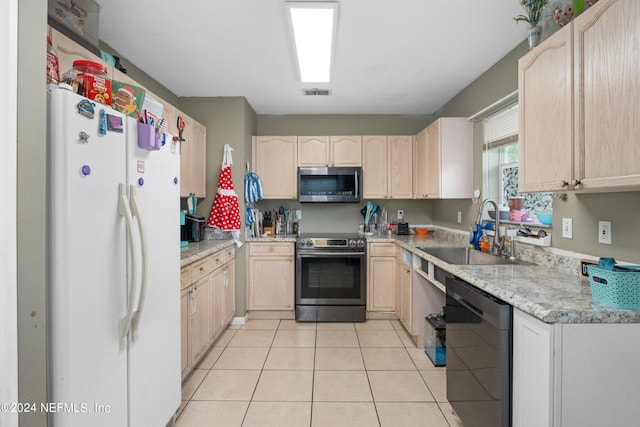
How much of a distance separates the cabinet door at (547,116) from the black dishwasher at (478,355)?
25.6 inches

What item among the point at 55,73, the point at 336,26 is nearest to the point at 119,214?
the point at 55,73

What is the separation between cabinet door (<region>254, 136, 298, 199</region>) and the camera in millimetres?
3729

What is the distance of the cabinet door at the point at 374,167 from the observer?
3742mm

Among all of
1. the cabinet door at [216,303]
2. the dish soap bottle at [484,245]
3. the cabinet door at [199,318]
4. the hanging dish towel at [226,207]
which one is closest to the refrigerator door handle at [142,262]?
the cabinet door at [199,318]

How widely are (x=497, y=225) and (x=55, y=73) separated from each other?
2566 millimetres

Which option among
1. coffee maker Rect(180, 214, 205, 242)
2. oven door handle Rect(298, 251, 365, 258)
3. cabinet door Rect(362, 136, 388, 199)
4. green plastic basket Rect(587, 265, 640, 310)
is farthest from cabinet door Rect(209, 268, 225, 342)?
green plastic basket Rect(587, 265, 640, 310)

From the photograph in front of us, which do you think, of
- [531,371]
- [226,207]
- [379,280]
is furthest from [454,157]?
[226,207]

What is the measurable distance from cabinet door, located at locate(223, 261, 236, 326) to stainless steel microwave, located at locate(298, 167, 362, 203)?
1.13 m

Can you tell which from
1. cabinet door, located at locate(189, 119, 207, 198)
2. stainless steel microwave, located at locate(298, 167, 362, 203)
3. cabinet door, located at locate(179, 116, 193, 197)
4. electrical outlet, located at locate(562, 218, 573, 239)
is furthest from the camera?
stainless steel microwave, located at locate(298, 167, 362, 203)

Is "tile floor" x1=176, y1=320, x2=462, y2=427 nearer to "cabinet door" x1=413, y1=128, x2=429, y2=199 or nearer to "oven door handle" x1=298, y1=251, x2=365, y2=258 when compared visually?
"oven door handle" x1=298, y1=251, x2=365, y2=258

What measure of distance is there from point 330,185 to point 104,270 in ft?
8.90

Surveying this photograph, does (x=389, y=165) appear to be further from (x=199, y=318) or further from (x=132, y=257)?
(x=132, y=257)

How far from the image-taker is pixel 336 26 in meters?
1.91

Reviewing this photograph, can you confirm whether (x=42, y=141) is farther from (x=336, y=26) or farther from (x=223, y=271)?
(x=223, y=271)
